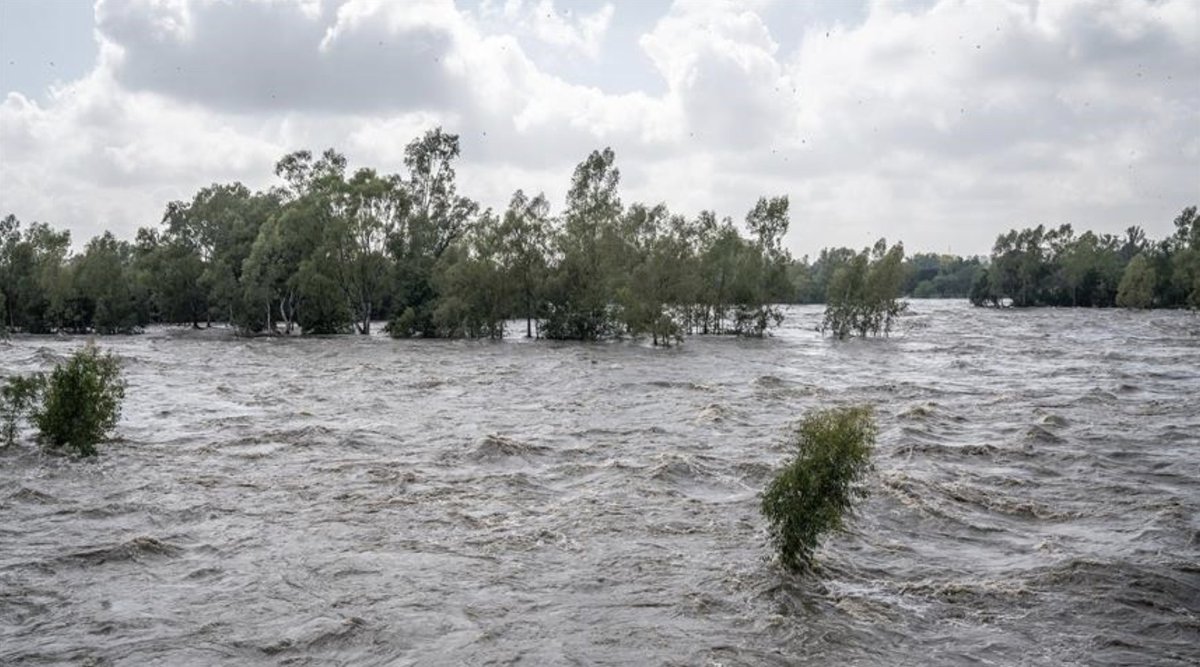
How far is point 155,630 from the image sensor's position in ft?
42.0

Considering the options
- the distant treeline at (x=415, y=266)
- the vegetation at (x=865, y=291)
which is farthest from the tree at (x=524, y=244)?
the vegetation at (x=865, y=291)

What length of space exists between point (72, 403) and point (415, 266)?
68.5 metres

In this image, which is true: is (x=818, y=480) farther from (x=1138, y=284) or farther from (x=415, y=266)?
(x=1138, y=284)

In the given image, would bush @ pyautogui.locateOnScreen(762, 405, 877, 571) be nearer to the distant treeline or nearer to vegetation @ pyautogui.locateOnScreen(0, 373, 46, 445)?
vegetation @ pyautogui.locateOnScreen(0, 373, 46, 445)

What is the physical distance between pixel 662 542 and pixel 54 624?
10550 millimetres

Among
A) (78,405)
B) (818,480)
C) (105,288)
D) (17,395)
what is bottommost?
(818,480)

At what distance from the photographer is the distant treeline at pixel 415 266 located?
83.8 m

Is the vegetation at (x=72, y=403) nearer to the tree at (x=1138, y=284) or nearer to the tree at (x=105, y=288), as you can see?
the tree at (x=105, y=288)

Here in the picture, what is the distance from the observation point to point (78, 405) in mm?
24344

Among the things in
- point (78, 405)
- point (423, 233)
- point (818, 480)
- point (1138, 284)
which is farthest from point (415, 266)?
point (1138, 284)

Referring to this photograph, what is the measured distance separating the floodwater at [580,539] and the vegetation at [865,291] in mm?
55219

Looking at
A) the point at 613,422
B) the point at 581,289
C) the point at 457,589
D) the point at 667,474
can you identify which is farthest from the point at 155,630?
the point at 581,289

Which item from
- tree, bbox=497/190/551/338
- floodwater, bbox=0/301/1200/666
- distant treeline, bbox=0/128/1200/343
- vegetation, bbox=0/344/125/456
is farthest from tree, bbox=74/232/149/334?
vegetation, bbox=0/344/125/456

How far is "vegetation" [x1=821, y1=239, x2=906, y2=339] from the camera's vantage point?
310ft
